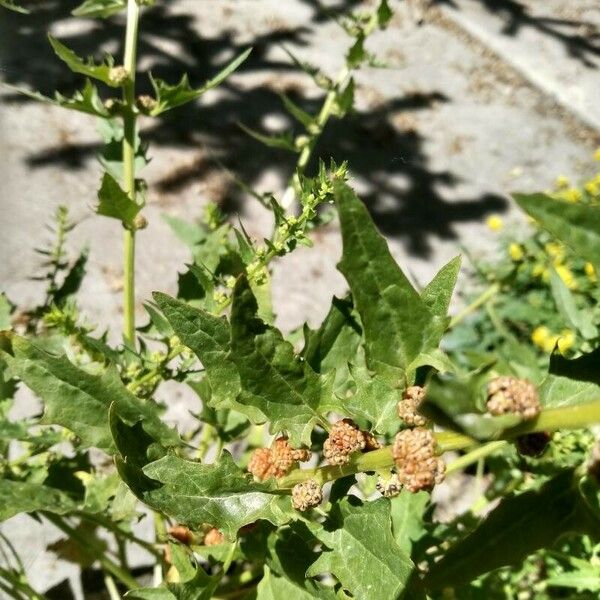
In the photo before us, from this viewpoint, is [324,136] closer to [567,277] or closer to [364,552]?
[567,277]

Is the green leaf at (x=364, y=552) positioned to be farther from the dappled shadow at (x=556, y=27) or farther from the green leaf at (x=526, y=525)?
the dappled shadow at (x=556, y=27)

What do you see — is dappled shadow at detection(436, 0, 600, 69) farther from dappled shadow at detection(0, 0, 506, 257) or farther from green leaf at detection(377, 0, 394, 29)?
green leaf at detection(377, 0, 394, 29)

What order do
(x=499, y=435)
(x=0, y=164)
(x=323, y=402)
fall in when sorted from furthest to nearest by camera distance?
(x=0, y=164) < (x=323, y=402) < (x=499, y=435)

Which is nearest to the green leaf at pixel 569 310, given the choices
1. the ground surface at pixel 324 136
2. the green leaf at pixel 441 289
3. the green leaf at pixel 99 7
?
the green leaf at pixel 441 289

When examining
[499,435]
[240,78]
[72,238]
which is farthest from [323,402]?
[240,78]

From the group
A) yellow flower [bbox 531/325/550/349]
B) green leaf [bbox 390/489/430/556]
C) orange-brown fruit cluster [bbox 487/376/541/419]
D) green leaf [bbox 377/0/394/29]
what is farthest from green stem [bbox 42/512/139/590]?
yellow flower [bbox 531/325/550/349]

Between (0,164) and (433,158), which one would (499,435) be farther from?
(433,158)

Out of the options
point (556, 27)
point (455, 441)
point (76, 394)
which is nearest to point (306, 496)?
point (455, 441)

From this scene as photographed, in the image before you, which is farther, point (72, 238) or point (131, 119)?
point (72, 238)
